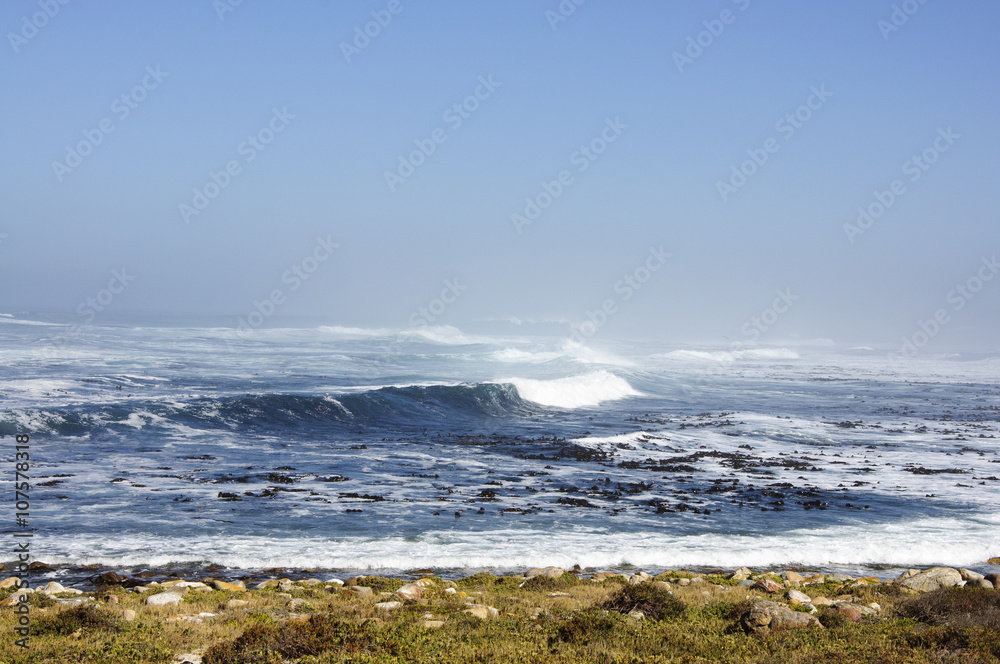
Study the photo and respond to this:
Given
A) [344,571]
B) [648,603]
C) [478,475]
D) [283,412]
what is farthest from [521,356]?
[648,603]

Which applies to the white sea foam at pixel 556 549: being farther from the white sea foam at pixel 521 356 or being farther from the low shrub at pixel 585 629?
the white sea foam at pixel 521 356

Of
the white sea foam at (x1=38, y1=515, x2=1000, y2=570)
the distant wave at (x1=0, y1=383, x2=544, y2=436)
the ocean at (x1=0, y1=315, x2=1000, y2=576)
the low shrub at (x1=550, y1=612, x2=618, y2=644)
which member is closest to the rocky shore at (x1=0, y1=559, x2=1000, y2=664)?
the low shrub at (x1=550, y1=612, x2=618, y2=644)

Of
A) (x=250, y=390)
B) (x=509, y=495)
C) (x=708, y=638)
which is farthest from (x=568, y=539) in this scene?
(x=250, y=390)

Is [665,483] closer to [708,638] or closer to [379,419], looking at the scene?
[708,638]

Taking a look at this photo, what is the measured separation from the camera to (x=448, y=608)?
9617mm

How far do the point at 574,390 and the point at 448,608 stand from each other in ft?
131

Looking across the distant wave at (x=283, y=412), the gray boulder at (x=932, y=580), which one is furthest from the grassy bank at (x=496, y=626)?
the distant wave at (x=283, y=412)

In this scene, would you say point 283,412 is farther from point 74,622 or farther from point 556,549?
point 74,622

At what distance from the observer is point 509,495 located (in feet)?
63.3

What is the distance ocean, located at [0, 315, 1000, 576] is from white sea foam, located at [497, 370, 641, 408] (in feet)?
0.80

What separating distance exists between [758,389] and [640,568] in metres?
48.1

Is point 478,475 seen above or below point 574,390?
below

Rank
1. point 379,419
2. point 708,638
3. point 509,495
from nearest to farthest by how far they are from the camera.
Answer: point 708,638, point 509,495, point 379,419

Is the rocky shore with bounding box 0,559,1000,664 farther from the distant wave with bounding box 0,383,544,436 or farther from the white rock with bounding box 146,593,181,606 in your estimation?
the distant wave with bounding box 0,383,544,436
